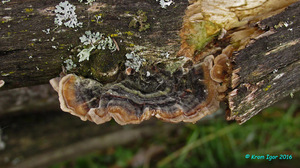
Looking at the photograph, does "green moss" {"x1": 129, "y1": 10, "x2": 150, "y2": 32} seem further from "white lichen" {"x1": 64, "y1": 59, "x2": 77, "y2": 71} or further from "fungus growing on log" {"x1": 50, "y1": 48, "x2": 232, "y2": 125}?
"white lichen" {"x1": 64, "y1": 59, "x2": 77, "y2": 71}

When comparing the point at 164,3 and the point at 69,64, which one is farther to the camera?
the point at 69,64

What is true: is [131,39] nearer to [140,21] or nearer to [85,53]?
[140,21]

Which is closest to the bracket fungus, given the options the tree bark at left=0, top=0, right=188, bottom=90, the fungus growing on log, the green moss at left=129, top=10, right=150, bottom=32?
the fungus growing on log

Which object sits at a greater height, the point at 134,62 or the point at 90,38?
the point at 90,38

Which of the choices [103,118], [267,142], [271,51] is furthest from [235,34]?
[267,142]

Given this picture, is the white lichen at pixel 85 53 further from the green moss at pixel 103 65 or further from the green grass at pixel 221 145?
the green grass at pixel 221 145

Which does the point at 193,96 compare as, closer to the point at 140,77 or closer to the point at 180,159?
the point at 140,77

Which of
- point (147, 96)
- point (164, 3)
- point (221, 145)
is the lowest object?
point (221, 145)

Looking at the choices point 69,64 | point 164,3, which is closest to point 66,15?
point 69,64
